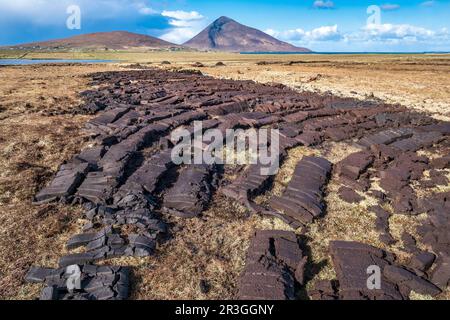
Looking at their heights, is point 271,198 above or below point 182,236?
above

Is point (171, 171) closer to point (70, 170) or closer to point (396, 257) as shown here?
point (70, 170)

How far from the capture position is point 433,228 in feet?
17.4

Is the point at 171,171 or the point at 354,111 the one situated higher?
the point at 354,111

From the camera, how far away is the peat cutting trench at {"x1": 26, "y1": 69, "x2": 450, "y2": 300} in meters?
4.07

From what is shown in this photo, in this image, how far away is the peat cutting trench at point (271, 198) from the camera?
407 cm

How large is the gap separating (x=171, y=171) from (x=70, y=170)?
203cm

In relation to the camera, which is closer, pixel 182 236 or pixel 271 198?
pixel 182 236

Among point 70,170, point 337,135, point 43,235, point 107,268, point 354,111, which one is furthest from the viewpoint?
point 354,111

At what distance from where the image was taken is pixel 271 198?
6.11 metres

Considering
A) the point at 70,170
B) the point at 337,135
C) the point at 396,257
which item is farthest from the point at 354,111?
the point at 70,170
